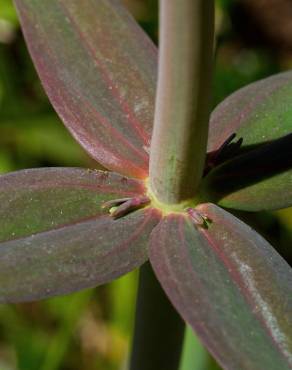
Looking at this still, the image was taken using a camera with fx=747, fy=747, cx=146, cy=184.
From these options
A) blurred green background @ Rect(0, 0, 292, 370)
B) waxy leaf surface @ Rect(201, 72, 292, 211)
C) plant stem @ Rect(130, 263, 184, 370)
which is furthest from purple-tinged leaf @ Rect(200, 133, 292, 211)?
blurred green background @ Rect(0, 0, 292, 370)

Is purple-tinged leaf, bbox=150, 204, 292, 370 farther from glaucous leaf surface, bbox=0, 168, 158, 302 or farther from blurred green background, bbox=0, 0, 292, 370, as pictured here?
blurred green background, bbox=0, 0, 292, 370

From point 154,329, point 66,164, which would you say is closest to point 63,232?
point 154,329

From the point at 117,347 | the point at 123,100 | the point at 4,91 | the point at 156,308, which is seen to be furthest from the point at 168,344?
the point at 4,91

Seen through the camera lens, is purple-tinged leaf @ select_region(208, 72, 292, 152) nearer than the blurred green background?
Yes

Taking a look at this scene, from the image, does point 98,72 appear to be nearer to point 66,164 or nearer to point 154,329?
point 154,329

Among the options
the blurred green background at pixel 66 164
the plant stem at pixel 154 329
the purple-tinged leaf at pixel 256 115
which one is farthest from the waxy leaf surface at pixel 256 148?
the blurred green background at pixel 66 164

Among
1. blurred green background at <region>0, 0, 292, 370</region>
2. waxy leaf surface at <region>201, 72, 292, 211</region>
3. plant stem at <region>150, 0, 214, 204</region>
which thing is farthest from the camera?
blurred green background at <region>0, 0, 292, 370</region>
